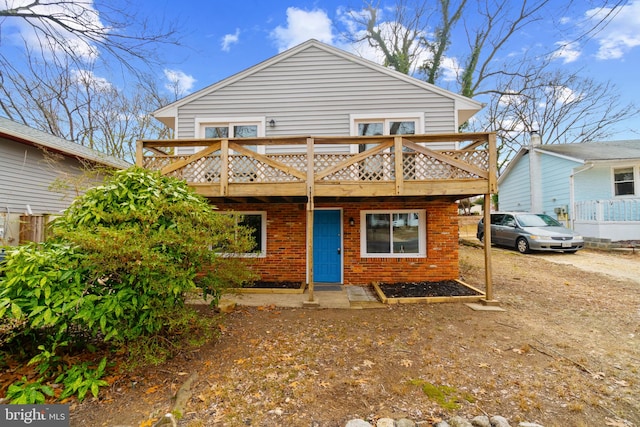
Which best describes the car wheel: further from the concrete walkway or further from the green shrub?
the green shrub

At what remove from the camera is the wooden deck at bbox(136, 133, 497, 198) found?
5.48 m

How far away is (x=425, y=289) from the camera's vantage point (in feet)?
21.0

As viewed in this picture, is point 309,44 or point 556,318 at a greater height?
point 309,44

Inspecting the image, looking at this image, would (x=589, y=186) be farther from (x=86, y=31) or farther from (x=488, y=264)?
(x=86, y=31)

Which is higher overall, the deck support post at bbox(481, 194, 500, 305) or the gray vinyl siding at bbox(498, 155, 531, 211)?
the gray vinyl siding at bbox(498, 155, 531, 211)

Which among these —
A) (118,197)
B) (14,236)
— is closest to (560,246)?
(118,197)

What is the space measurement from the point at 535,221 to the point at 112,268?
556 inches

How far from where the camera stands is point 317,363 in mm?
3455

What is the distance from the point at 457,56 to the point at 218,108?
1534 cm

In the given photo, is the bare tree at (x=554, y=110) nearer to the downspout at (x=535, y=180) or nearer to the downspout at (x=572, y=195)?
the downspout at (x=535, y=180)

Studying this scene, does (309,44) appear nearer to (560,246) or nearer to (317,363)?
(317,363)

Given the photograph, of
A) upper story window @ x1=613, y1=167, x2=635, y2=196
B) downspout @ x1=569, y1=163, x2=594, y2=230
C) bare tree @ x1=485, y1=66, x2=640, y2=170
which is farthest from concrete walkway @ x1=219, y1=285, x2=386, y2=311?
bare tree @ x1=485, y1=66, x2=640, y2=170

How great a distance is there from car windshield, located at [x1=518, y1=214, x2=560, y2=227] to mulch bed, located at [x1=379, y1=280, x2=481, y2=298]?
273 inches

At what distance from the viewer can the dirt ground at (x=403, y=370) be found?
2.60 meters
